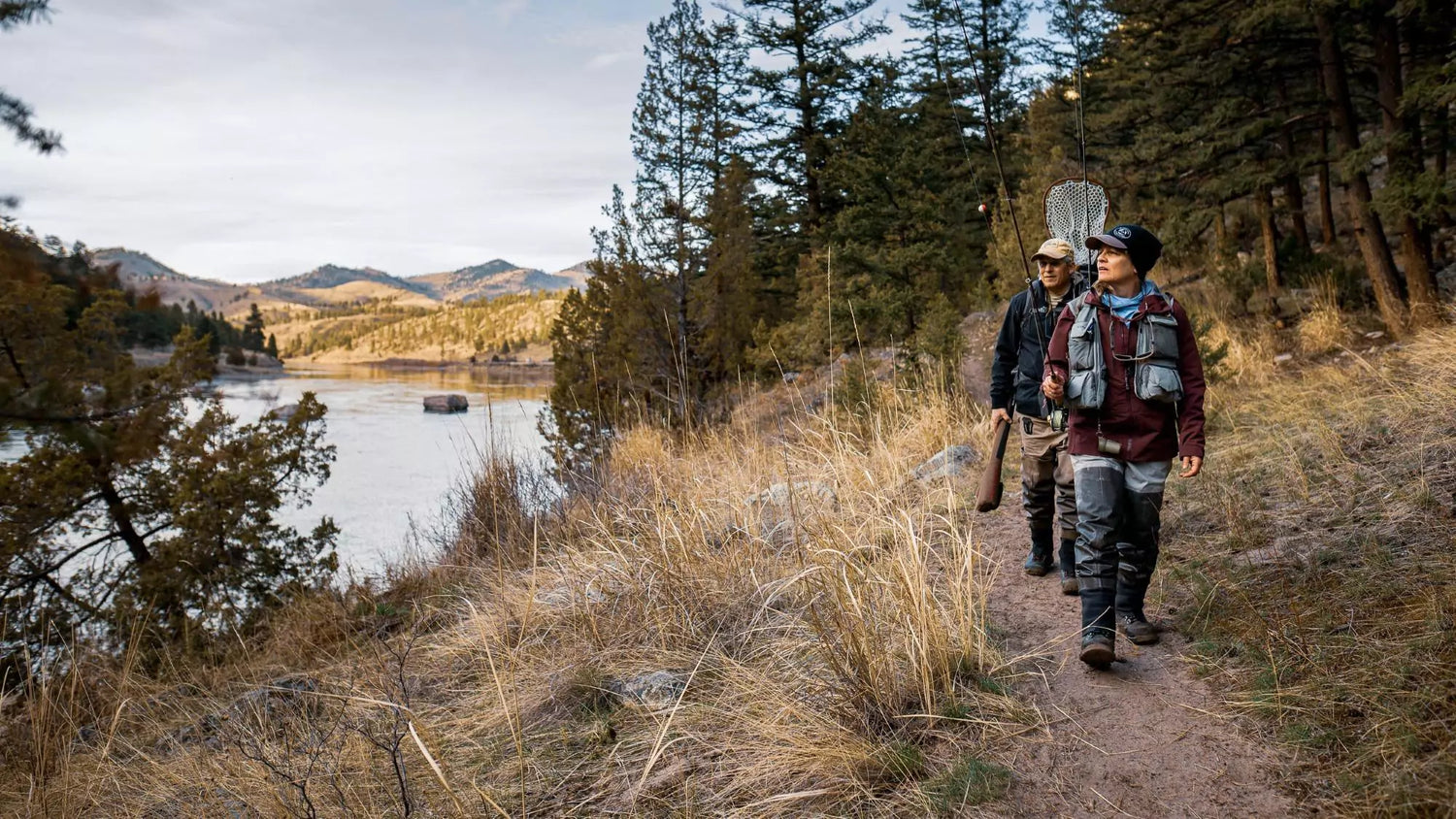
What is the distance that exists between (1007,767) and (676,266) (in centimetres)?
1325

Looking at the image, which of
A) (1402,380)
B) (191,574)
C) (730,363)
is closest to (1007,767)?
(1402,380)

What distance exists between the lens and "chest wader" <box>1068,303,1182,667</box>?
2.93 metres

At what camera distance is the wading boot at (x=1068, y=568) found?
3.82m

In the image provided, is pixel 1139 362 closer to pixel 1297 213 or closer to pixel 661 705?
pixel 661 705

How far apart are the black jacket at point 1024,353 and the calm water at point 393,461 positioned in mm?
2890

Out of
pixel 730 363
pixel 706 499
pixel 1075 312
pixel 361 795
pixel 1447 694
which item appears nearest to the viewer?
pixel 1447 694

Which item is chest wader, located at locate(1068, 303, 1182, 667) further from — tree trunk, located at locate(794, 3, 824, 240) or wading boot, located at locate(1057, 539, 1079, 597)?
tree trunk, located at locate(794, 3, 824, 240)

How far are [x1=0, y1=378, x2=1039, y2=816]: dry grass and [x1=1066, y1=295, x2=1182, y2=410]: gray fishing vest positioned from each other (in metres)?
0.75

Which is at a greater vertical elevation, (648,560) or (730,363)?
(730,363)

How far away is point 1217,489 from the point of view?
474 centimetres

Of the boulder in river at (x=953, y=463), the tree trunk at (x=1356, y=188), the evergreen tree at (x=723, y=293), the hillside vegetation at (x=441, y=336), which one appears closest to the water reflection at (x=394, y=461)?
the boulder in river at (x=953, y=463)

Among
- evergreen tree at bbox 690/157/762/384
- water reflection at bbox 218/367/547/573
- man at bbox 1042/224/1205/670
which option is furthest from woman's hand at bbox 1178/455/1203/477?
evergreen tree at bbox 690/157/762/384

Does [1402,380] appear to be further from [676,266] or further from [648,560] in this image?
[676,266]

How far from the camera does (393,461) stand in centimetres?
2048
